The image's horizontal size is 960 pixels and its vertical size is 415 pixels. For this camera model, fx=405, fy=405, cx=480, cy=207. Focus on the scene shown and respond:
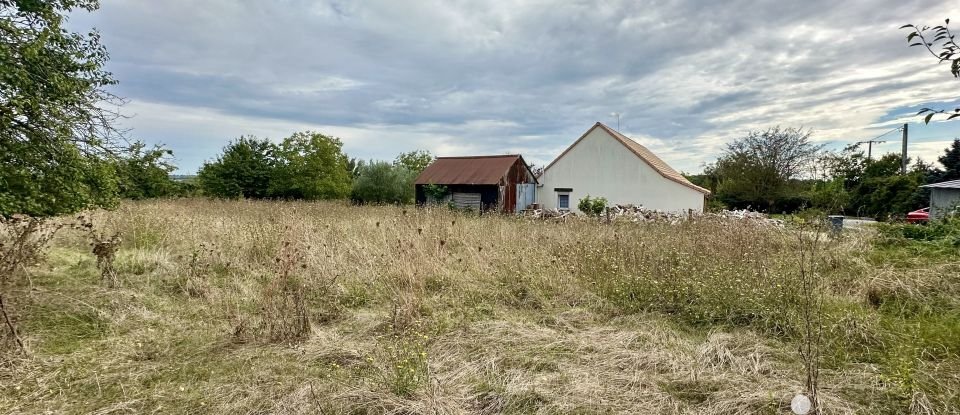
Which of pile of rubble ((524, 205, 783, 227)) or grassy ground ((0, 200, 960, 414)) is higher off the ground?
pile of rubble ((524, 205, 783, 227))

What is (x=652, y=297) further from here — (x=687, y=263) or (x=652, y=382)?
(x=652, y=382)

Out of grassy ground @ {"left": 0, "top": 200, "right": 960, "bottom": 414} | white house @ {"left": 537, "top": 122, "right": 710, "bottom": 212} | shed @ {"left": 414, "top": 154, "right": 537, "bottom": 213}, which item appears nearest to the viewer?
grassy ground @ {"left": 0, "top": 200, "right": 960, "bottom": 414}

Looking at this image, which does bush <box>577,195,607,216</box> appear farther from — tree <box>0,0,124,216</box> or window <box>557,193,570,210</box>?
tree <box>0,0,124,216</box>

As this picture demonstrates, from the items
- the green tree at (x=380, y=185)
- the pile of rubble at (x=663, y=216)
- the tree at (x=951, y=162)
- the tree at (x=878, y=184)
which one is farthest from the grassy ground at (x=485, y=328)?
the tree at (x=951, y=162)

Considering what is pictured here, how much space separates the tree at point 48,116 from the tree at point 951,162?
3496cm

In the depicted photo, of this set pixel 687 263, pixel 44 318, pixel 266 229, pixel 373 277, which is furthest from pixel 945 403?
pixel 266 229

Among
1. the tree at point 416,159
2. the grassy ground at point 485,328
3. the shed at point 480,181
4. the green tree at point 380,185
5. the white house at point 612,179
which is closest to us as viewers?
the grassy ground at point 485,328

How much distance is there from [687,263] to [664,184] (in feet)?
55.8

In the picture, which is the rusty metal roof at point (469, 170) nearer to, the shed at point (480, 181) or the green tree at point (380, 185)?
the shed at point (480, 181)

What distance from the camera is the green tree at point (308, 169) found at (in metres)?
24.7

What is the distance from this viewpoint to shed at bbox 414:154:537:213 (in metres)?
21.2

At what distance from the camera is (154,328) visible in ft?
12.8

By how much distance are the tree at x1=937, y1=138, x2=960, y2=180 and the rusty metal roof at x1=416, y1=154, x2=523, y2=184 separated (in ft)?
77.3

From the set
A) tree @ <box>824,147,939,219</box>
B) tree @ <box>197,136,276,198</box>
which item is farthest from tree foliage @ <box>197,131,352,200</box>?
tree @ <box>824,147,939,219</box>
